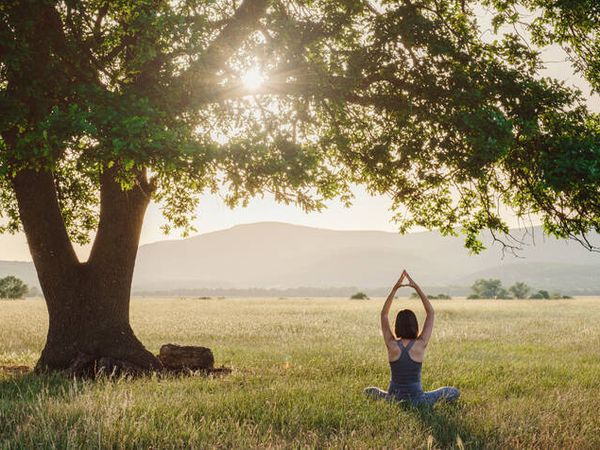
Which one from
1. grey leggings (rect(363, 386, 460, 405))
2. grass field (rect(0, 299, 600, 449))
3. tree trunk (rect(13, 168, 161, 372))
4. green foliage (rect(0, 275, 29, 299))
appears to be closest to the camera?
grass field (rect(0, 299, 600, 449))

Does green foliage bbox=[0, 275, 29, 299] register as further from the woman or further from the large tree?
the woman

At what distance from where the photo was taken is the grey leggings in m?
8.50

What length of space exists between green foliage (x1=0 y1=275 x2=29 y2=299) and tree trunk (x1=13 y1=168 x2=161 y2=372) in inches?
3109

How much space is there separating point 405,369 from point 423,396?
55cm

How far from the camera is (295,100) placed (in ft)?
36.0

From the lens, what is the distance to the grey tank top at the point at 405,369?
328 inches

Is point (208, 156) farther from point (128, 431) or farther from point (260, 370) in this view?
point (260, 370)

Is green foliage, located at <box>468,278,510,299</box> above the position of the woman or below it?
below

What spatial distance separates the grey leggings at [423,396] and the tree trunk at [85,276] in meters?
5.38

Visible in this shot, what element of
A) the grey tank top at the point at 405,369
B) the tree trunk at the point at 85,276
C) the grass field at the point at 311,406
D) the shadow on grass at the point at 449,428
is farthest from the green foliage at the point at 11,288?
the shadow on grass at the point at 449,428

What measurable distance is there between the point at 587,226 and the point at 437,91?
4361 millimetres

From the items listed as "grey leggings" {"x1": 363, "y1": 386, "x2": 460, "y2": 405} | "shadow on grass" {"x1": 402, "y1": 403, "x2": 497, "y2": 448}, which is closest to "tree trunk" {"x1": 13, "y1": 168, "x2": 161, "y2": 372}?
"grey leggings" {"x1": 363, "y1": 386, "x2": 460, "y2": 405}

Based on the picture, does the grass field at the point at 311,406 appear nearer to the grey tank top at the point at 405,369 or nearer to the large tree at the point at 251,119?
the grey tank top at the point at 405,369

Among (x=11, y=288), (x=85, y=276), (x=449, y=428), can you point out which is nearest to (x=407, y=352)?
(x=449, y=428)
